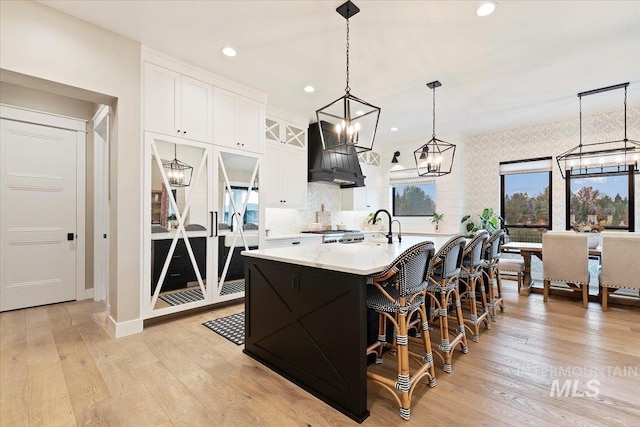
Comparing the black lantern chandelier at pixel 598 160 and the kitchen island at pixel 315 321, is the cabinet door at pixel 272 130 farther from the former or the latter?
the black lantern chandelier at pixel 598 160

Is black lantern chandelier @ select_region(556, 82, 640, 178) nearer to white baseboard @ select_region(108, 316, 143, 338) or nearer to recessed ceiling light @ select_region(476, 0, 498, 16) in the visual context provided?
recessed ceiling light @ select_region(476, 0, 498, 16)

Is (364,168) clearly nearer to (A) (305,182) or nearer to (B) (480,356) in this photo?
(A) (305,182)

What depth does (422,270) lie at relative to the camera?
2.02m

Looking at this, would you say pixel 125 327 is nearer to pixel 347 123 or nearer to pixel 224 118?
pixel 224 118

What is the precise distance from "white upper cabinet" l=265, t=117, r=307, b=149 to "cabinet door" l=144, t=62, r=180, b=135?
1.59 m

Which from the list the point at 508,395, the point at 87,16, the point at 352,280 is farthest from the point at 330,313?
the point at 87,16

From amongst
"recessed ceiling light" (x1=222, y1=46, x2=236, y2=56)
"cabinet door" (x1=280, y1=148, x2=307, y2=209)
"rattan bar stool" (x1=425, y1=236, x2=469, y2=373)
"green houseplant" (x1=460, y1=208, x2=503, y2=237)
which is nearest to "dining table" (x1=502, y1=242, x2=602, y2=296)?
"green houseplant" (x1=460, y1=208, x2=503, y2=237)

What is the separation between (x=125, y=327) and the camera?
2.97 m

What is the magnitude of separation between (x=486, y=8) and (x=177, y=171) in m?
3.38

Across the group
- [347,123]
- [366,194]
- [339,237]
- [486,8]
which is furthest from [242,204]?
[366,194]

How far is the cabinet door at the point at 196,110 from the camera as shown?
3422mm

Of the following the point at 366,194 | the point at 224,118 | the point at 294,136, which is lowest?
the point at 366,194

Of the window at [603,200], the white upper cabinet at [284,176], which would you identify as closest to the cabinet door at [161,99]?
the white upper cabinet at [284,176]

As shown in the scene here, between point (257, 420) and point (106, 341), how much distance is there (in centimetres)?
198
